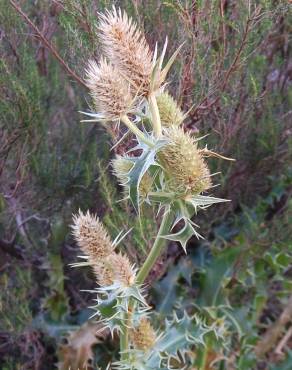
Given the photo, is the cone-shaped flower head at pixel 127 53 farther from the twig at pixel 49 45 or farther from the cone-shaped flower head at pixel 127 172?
the twig at pixel 49 45

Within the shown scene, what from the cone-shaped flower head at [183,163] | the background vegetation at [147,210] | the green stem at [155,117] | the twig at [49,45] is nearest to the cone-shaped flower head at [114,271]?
the cone-shaped flower head at [183,163]

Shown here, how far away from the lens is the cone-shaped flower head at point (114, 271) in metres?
1.51

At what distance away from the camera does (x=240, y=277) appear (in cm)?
256

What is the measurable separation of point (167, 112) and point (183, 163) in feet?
0.55

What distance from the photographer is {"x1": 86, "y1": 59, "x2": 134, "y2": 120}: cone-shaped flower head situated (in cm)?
133

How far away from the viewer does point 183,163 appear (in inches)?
51.9

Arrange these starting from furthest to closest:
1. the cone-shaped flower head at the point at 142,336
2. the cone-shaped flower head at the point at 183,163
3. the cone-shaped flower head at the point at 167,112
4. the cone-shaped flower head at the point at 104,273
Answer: the cone-shaped flower head at the point at 142,336, the cone-shaped flower head at the point at 104,273, the cone-shaped flower head at the point at 167,112, the cone-shaped flower head at the point at 183,163

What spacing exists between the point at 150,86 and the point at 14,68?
1.25 meters

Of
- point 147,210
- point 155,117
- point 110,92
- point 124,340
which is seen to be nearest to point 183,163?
point 155,117

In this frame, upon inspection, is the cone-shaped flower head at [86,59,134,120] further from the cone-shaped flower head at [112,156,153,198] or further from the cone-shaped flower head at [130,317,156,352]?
the cone-shaped flower head at [130,317,156,352]

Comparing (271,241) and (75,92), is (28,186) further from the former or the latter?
(271,241)

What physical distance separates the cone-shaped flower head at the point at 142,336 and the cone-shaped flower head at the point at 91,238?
32cm

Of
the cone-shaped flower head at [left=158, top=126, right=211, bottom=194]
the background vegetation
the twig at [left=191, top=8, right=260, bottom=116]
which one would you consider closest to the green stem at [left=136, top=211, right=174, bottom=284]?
the cone-shaped flower head at [left=158, top=126, right=211, bottom=194]

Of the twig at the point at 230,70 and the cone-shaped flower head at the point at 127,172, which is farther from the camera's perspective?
the twig at the point at 230,70
